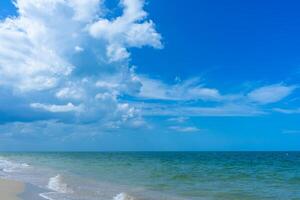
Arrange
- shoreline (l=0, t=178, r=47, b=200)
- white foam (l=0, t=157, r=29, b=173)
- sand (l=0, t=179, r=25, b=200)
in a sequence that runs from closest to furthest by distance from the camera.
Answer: sand (l=0, t=179, r=25, b=200)
shoreline (l=0, t=178, r=47, b=200)
white foam (l=0, t=157, r=29, b=173)

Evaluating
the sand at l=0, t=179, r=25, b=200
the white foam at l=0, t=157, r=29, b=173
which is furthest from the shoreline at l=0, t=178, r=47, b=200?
the white foam at l=0, t=157, r=29, b=173

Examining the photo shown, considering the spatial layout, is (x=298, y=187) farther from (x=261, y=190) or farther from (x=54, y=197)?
(x=54, y=197)

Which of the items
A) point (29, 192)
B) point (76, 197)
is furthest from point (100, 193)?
point (29, 192)

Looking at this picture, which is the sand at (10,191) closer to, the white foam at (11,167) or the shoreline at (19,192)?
the shoreline at (19,192)

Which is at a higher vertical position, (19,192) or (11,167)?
(11,167)

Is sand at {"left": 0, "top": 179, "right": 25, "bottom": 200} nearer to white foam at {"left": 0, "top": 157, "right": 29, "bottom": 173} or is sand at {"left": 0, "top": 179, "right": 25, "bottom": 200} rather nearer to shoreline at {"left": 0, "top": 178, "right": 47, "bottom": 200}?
shoreline at {"left": 0, "top": 178, "right": 47, "bottom": 200}

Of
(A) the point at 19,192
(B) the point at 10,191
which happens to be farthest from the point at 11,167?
(A) the point at 19,192

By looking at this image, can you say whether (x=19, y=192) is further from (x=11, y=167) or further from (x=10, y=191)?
(x=11, y=167)

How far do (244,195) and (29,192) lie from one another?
1147cm

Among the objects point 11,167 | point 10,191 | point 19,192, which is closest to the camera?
point 19,192

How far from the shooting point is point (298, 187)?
2619 centimetres

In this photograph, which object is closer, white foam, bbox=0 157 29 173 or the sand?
the sand

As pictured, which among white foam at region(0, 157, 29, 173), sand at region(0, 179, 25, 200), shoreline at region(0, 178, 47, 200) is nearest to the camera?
sand at region(0, 179, 25, 200)

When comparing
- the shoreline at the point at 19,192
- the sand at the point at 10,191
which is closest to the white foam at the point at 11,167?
the sand at the point at 10,191
